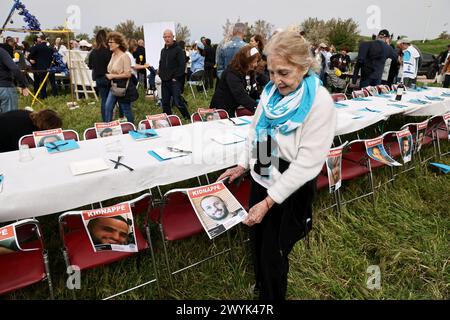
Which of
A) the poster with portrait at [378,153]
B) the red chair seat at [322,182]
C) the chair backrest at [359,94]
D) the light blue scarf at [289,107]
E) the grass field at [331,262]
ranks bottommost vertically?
the grass field at [331,262]

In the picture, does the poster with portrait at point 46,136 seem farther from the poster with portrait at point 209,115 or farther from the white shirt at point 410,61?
the white shirt at point 410,61

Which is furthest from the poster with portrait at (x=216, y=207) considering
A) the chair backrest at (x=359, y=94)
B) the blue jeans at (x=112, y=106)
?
the chair backrest at (x=359, y=94)

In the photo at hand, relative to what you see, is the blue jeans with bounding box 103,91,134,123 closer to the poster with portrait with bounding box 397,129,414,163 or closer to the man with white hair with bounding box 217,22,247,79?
the man with white hair with bounding box 217,22,247,79

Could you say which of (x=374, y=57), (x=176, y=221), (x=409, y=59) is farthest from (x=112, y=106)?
(x=409, y=59)

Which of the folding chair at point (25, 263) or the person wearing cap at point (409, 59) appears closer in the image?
the folding chair at point (25, 263)

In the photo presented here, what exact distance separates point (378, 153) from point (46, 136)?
3004 millimetres

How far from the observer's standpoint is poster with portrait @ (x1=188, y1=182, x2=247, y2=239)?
172 cm

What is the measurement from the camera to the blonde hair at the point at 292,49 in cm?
129

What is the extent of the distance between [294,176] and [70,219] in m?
1.30

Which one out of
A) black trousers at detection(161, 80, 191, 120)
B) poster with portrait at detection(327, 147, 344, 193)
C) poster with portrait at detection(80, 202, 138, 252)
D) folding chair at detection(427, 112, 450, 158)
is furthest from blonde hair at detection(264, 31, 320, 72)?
black trousers at detection(161, 80, 191, 120)

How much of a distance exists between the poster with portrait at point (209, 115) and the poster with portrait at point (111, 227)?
2.12m

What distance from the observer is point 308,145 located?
1331mm

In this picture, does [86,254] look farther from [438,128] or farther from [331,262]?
[438,128]
